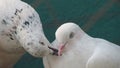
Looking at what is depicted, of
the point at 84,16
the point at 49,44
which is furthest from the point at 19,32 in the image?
the point at 84,16

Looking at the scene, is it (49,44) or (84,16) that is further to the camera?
(84,16)

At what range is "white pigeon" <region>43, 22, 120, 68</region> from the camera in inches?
38.4

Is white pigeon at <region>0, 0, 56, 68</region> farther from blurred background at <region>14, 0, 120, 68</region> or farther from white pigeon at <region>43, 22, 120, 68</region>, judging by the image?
blurred background at <region>14, 0, 120, 68</region>

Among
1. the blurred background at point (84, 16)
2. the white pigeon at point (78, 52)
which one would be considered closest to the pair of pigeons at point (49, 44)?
the white pigeon at point (78, 52)

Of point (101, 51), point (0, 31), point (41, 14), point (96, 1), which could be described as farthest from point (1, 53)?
point (96, 1)

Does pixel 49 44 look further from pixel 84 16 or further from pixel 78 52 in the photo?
pixel 84 16

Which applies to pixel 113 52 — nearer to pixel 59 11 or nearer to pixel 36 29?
pixel 36 29

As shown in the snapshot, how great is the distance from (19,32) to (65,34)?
136mm

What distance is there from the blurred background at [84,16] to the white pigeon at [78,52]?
0.40 metres

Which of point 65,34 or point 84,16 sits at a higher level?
point 65,34

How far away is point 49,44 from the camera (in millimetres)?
973

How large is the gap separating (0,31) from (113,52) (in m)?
0.35

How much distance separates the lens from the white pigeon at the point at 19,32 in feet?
3.12

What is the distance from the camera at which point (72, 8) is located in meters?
1.53
